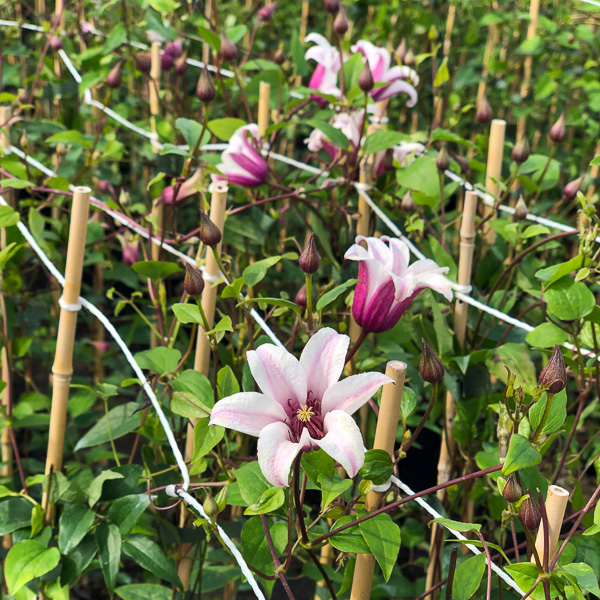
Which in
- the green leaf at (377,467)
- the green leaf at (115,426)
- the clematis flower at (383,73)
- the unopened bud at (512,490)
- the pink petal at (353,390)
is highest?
the clematis flower at (383,73)

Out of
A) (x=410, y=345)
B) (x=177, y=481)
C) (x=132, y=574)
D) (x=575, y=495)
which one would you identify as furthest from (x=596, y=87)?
(x=132, y=574)

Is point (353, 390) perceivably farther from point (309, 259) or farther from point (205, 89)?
point (205, 89)

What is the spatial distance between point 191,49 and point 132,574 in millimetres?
1368

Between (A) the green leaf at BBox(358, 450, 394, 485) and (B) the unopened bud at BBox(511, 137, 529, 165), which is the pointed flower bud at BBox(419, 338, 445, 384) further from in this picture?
(B) the unopened bud at BBox(511, 137, 529, 165)

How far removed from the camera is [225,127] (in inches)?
46.4

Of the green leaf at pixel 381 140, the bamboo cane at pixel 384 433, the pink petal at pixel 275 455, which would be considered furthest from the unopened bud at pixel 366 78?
the pink petal at pixel 275 455

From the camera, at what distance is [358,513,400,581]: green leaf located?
0.65 m

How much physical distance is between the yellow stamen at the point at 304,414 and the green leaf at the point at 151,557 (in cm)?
33

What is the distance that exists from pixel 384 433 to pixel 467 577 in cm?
14

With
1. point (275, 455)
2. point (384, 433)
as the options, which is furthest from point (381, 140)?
point (275, 455)

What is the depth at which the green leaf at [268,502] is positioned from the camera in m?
0.62

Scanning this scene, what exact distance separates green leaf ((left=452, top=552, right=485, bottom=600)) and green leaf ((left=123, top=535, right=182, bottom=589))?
1.12ft

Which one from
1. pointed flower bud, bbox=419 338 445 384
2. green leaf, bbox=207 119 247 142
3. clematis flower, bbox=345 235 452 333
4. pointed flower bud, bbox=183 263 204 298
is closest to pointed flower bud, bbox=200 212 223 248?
pointed flower bud, bbox=183 263 204 298

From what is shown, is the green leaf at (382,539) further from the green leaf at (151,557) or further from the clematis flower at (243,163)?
the clematis flower at (243,163)
